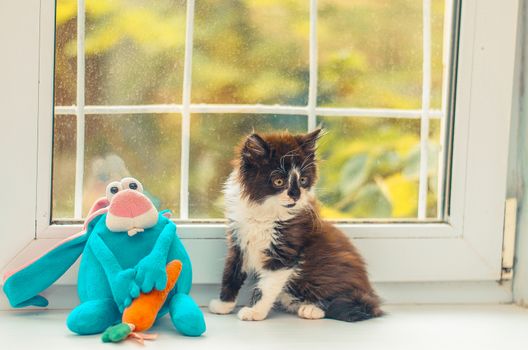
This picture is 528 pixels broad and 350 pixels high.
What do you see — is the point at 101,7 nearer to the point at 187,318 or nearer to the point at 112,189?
the point at 112,189

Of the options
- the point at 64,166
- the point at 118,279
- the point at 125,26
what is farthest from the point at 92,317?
the point at 125,26

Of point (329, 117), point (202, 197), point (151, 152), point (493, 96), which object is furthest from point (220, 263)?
point (493, 96)

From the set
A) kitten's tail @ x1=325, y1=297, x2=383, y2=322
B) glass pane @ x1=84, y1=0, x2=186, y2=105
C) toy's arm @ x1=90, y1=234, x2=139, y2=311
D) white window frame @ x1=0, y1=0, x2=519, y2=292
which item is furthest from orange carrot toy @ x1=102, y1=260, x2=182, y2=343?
glass pane @ x1=84, y1=0, x2=186, y2=105

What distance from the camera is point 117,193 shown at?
124cm

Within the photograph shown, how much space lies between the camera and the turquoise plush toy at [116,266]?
1.19 meters

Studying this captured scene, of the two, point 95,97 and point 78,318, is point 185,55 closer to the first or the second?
point 95,97

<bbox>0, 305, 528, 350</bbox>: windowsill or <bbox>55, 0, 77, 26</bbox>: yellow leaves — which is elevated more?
<bbox>55, 0, 77, 26</bbox>: yellow leaves

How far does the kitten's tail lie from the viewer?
1.35m

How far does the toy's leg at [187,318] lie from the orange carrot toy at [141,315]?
0.10 feet

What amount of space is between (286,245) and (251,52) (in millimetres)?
437

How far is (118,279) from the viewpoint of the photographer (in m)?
1.19

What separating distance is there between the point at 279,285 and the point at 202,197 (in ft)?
0.94

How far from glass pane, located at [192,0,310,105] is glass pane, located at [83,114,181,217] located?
0.38 feet

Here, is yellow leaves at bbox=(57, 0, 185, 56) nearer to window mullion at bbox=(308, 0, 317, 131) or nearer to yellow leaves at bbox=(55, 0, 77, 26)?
yellow leaves at bbox=(55, 0, 77, 26)
